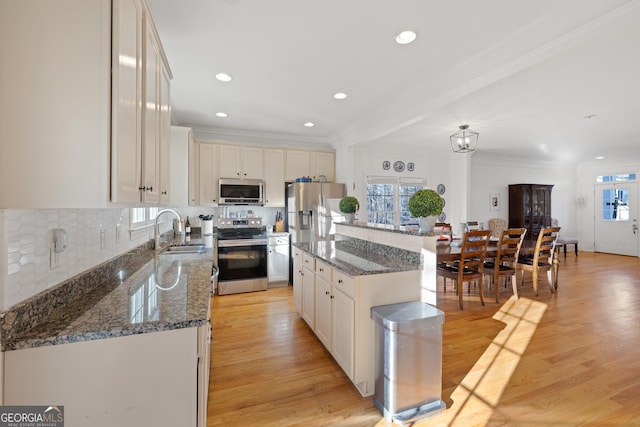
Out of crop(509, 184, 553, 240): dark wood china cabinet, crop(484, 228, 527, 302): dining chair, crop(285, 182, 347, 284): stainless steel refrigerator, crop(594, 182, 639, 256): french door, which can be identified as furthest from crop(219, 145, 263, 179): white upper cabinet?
crop(594, 182, 639, 256): french door

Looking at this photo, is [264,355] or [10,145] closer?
[10,145]

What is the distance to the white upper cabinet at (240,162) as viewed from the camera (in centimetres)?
460

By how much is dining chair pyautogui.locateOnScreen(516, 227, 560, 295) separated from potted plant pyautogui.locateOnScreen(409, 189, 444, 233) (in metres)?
2.82

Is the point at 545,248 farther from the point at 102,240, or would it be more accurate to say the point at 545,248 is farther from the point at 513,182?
the point at 102,240

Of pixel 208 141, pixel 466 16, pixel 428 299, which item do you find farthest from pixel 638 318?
pixel 208 141

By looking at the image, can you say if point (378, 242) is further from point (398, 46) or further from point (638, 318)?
point (638, 318)

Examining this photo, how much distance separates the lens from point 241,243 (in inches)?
171

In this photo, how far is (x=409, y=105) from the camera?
3.32m

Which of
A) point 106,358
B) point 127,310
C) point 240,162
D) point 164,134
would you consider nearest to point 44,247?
point 127,310

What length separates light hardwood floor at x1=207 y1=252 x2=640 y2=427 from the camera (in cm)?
179

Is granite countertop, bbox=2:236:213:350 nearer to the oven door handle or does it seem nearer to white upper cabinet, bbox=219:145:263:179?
the oven door handle

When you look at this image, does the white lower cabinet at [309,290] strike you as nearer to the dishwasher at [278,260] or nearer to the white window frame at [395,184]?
the dishwasher at [278,260]

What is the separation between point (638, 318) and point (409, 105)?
3.65 meters

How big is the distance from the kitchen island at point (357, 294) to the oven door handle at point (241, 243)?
196cm
